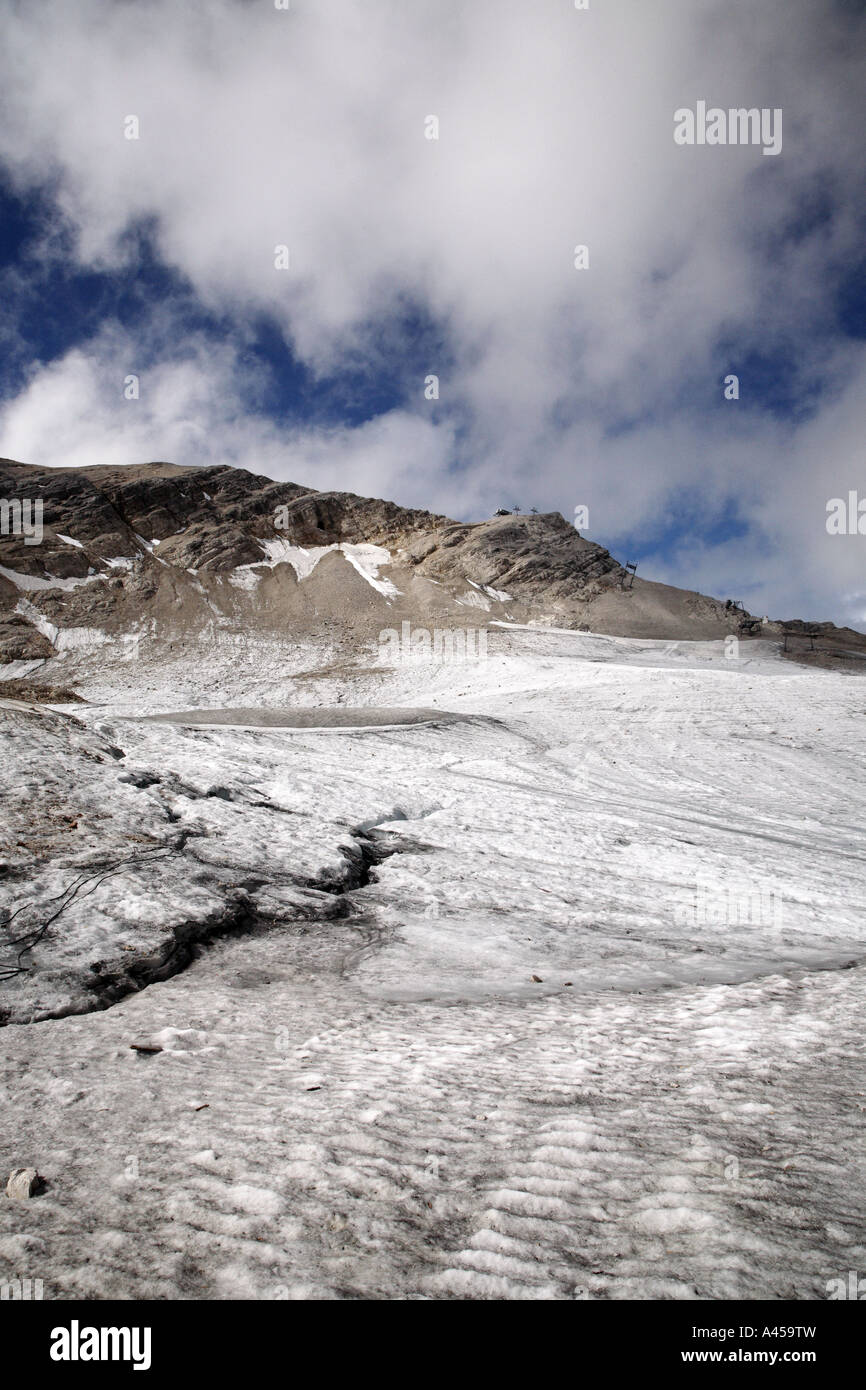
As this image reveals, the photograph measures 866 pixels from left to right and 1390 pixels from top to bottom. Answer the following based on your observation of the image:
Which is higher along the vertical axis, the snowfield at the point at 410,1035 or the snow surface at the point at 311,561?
the snow surface at the point at 311,561

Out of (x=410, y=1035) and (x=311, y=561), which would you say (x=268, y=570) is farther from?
(x=410, y=1035)

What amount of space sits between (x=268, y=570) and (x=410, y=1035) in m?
90.3

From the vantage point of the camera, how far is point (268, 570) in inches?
3531

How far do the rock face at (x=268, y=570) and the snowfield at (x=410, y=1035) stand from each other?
62670mm

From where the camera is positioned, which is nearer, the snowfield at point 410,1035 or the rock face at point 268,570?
the snowfield at point 410,1035

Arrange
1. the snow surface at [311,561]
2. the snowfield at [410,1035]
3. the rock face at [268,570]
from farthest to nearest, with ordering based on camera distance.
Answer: the snow surface at [311,561], the rock face at [268,570], the snowfield at [410,1035]

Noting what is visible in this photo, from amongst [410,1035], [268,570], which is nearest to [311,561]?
[268,570]

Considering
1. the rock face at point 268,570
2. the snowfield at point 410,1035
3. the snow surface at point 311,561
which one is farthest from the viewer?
the snow surface at point 311,561

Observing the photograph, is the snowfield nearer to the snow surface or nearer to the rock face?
the rock face

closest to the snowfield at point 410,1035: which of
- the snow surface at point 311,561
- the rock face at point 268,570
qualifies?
the rock face at point 268,570

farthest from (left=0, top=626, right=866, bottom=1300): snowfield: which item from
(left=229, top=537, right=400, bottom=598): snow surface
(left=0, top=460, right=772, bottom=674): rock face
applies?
(left=229, top=537, right=400, bottom=598): snow surface

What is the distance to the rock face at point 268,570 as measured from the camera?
74125mm

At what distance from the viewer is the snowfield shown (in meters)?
2.49

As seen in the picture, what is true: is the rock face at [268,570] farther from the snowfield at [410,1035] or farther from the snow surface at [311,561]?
the snowfield at [410,1035]
